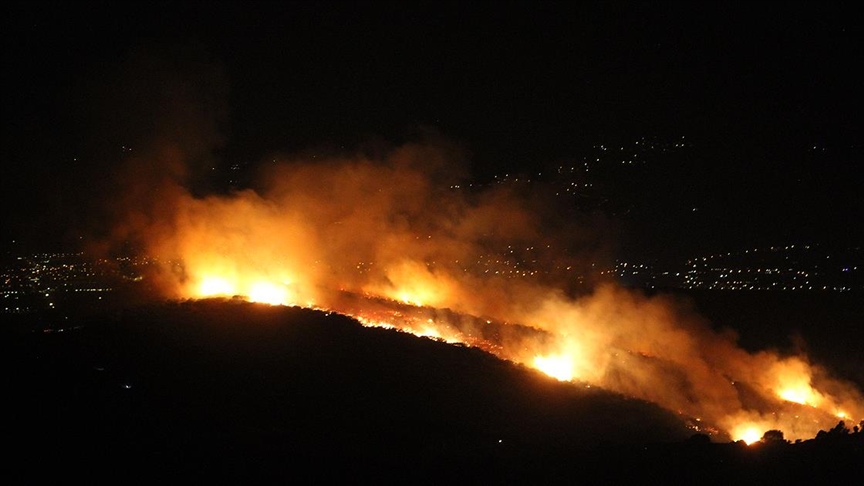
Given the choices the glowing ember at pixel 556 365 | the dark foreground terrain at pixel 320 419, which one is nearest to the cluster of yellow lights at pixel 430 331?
the glowing ember at pixel 556 365

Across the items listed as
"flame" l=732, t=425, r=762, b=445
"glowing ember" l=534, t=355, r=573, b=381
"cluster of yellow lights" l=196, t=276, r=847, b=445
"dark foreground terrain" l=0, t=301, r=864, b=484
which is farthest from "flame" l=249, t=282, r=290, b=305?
"flame" l=732, t=425, r=762, b=445

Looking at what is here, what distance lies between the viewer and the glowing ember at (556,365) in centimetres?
1792

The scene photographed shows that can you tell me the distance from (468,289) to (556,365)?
7.70 m

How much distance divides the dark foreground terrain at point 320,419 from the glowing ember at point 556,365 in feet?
4.51

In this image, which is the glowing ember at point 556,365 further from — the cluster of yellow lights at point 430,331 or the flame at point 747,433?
the flame at point 747,433

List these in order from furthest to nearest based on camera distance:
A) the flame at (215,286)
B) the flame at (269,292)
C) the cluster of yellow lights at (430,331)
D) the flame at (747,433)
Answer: the flame at (215,286)
the flame at (269,292)
the cluster of yellow lights at (430,331)
the flame at (747,433)

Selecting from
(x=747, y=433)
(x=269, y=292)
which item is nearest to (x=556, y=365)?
(x=747, y=433)

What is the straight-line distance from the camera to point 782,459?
1127 cm

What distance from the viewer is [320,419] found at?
40.7 feet

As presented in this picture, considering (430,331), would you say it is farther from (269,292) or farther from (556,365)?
Answer: (269,292)

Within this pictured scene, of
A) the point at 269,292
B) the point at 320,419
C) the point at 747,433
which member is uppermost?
the point at 269,292

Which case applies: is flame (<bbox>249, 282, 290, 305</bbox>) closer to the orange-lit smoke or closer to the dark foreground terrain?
the orange-lit smoke

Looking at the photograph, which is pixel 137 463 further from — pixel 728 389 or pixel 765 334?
pixel 765 334

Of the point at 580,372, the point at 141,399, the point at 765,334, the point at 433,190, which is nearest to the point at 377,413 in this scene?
the point at 141,399
